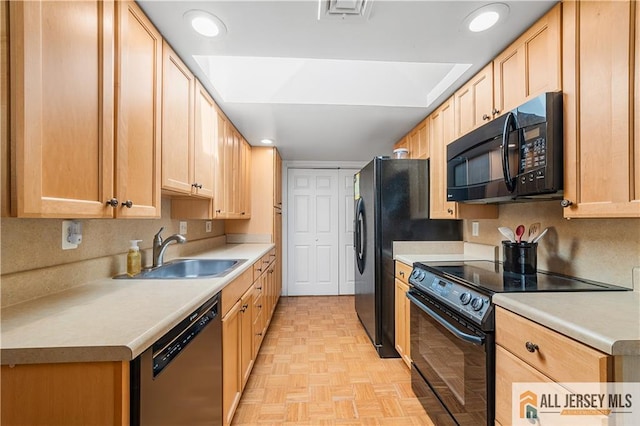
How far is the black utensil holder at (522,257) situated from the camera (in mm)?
1512

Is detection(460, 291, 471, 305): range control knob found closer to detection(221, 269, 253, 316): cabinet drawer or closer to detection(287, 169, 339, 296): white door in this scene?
detection(221, 269, 253, 316): cabinet drawer

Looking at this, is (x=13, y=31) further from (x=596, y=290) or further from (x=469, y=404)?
(x=596, y=290)

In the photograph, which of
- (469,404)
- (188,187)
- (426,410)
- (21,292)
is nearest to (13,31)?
(21,292)

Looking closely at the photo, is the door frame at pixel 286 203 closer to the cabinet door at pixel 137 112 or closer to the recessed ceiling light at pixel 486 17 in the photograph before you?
the cabinet door at pixel 137 112

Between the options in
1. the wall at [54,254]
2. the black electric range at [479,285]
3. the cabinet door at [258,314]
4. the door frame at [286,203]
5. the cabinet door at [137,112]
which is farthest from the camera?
the door frame at [286,203]

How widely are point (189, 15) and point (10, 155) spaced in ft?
3.14

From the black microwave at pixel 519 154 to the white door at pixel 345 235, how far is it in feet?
8.93

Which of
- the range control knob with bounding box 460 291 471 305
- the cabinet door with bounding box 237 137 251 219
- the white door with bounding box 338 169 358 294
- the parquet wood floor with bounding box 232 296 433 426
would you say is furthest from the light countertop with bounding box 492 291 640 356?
the white door with bounding box 338 169 358 294

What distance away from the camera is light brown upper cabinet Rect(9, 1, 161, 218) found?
0.72 meters

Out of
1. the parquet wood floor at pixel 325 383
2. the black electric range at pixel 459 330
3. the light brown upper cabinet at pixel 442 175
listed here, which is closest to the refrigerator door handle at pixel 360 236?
the light brown upper cabinet at pixel 442 175

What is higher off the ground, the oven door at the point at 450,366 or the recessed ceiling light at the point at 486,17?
the recessed ceiling light at the point at 486,17

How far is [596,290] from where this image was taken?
46.0 inches

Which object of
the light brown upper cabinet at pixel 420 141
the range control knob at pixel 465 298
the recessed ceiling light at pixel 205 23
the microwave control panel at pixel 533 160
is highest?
the recessed ceiling light at pixel 205 23

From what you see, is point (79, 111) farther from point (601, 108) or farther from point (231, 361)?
point (601, 108)
